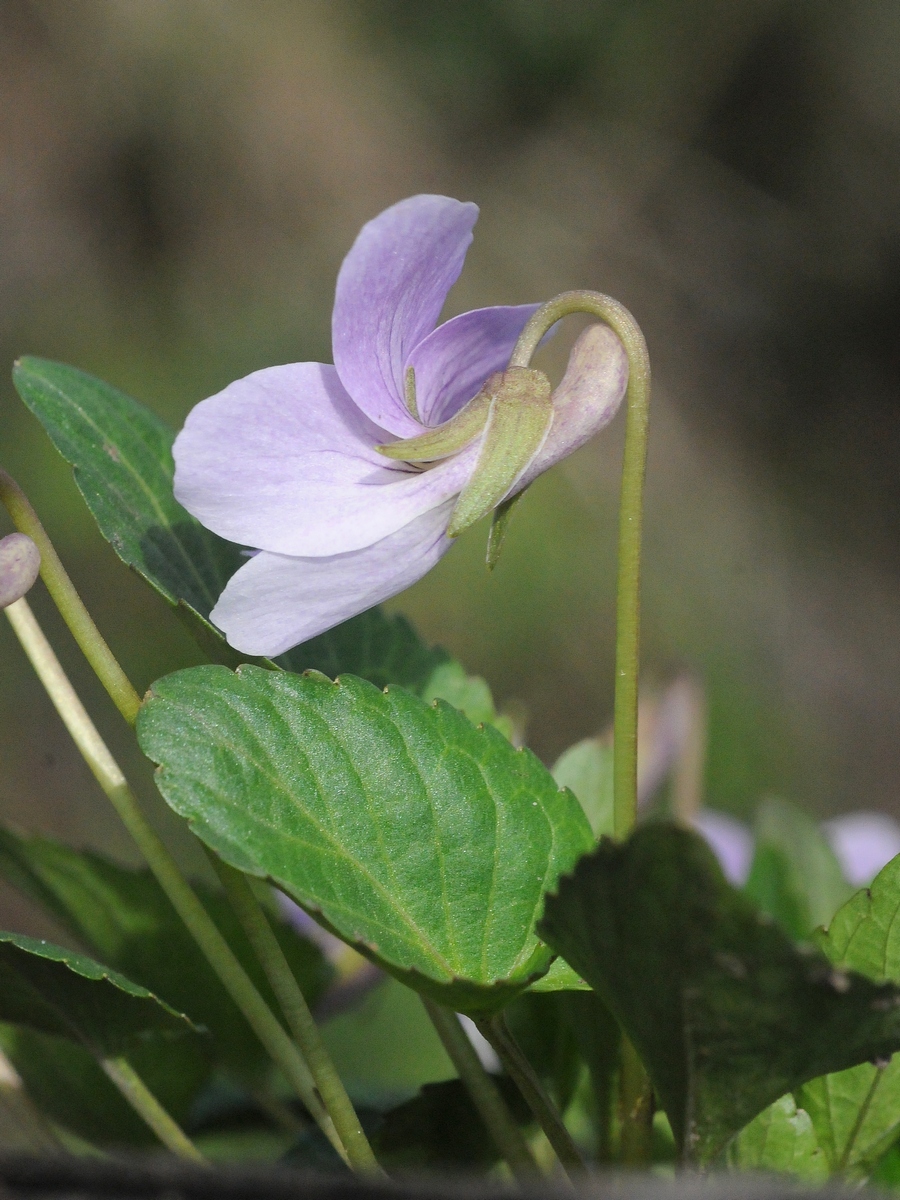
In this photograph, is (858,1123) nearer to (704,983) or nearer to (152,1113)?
(704,983)

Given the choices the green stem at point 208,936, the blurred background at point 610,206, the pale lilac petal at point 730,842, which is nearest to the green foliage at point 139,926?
the green stem at point 208,936

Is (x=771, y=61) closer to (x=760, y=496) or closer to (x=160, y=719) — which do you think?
(x=760, y=496)

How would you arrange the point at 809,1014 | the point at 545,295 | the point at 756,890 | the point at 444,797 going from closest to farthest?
the point at 809,1014 → the point at 444,797 → the point at 756,890 → the point at 545,295

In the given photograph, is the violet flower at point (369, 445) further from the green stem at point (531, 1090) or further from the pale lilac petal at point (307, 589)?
the green stem at point (531, 1090)

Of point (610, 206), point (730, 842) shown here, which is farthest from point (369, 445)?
point (610, 206)

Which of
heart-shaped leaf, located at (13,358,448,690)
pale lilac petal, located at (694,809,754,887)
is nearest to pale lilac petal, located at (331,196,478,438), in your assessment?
heart-shaped leaf, located at (13,358,448,690)

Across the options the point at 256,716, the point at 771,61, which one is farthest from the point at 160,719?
the point at 771,61

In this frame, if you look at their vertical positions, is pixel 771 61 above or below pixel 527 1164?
above
